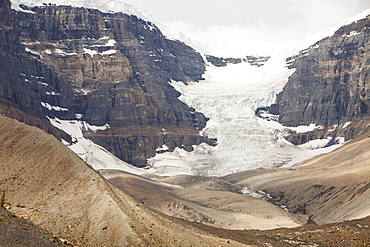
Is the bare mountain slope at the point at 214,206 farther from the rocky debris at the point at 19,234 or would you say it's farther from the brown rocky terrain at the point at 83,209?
the rocky debris at the point at 19,234

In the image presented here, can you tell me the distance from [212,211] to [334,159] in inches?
3825

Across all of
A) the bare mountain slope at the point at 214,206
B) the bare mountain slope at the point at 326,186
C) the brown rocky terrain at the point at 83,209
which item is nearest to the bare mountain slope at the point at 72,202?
the brown rocky terrain at the point at 83,209

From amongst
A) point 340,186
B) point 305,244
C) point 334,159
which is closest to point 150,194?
point 340,186

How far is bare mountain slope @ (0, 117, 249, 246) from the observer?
36062mm

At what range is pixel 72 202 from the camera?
39.6m

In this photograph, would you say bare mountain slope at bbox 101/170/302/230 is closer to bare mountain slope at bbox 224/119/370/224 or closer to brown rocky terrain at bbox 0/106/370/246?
bare mountain slope at bbox 224/119/370/224

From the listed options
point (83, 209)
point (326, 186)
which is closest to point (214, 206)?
point (326, 186)

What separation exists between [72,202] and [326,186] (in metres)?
105

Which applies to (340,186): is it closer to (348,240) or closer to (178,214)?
(178,214)

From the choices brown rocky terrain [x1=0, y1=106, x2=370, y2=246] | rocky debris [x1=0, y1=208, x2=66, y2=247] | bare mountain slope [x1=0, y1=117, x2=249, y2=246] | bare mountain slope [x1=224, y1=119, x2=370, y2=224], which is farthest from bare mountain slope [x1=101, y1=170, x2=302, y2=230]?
rocky debris [x1=0, y1=208, x2=66, y2=247]

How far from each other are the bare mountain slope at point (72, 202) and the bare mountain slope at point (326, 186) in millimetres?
51732

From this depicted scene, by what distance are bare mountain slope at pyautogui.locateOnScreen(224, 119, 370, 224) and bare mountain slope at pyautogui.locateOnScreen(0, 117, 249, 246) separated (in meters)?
51.7

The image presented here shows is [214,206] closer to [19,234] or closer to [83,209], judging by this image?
[83,209]

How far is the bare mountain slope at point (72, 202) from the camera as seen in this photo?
118 ft
